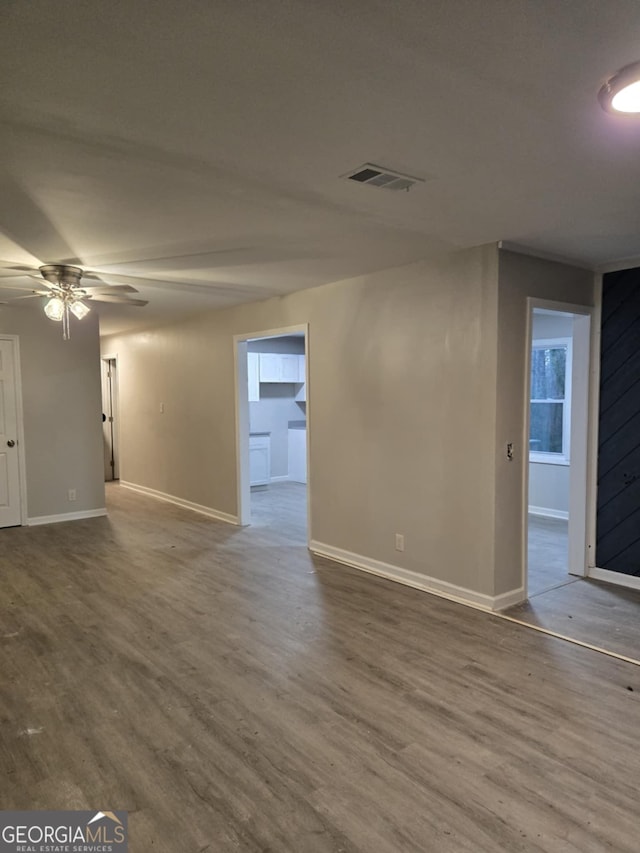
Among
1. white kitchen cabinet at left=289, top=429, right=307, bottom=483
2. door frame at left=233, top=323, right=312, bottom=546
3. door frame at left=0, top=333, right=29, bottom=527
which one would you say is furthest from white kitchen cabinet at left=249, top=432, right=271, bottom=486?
door frame at left=0, top=333, right=29, bottom=527

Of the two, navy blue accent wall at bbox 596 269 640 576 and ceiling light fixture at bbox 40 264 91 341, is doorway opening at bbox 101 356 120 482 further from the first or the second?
navy blue accent wall at bbox 596 269 640 576

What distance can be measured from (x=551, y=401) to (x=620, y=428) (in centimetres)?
251

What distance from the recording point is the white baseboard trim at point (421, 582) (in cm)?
369

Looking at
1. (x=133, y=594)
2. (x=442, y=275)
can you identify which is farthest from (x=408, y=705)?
(x=442, y=275)

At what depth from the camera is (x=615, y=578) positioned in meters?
4.21

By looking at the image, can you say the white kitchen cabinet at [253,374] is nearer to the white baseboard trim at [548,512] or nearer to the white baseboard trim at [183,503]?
the white baseboard trim at [183,503]

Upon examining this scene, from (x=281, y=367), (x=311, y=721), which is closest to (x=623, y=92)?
(x=311, y=721)

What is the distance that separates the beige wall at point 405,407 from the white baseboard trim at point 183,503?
738 millimetres

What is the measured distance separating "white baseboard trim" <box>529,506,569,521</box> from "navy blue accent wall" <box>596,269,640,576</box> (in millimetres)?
2093

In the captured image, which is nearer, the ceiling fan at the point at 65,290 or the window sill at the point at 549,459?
the ceiling fan at the point at 65,290

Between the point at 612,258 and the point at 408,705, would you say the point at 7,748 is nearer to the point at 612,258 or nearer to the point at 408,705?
the point at 408,705

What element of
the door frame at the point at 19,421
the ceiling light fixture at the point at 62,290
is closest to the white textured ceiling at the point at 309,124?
the ceiling light fixture at the point at 62,290

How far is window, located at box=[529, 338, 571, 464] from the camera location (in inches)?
252

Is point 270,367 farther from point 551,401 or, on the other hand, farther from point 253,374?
point 551,401
